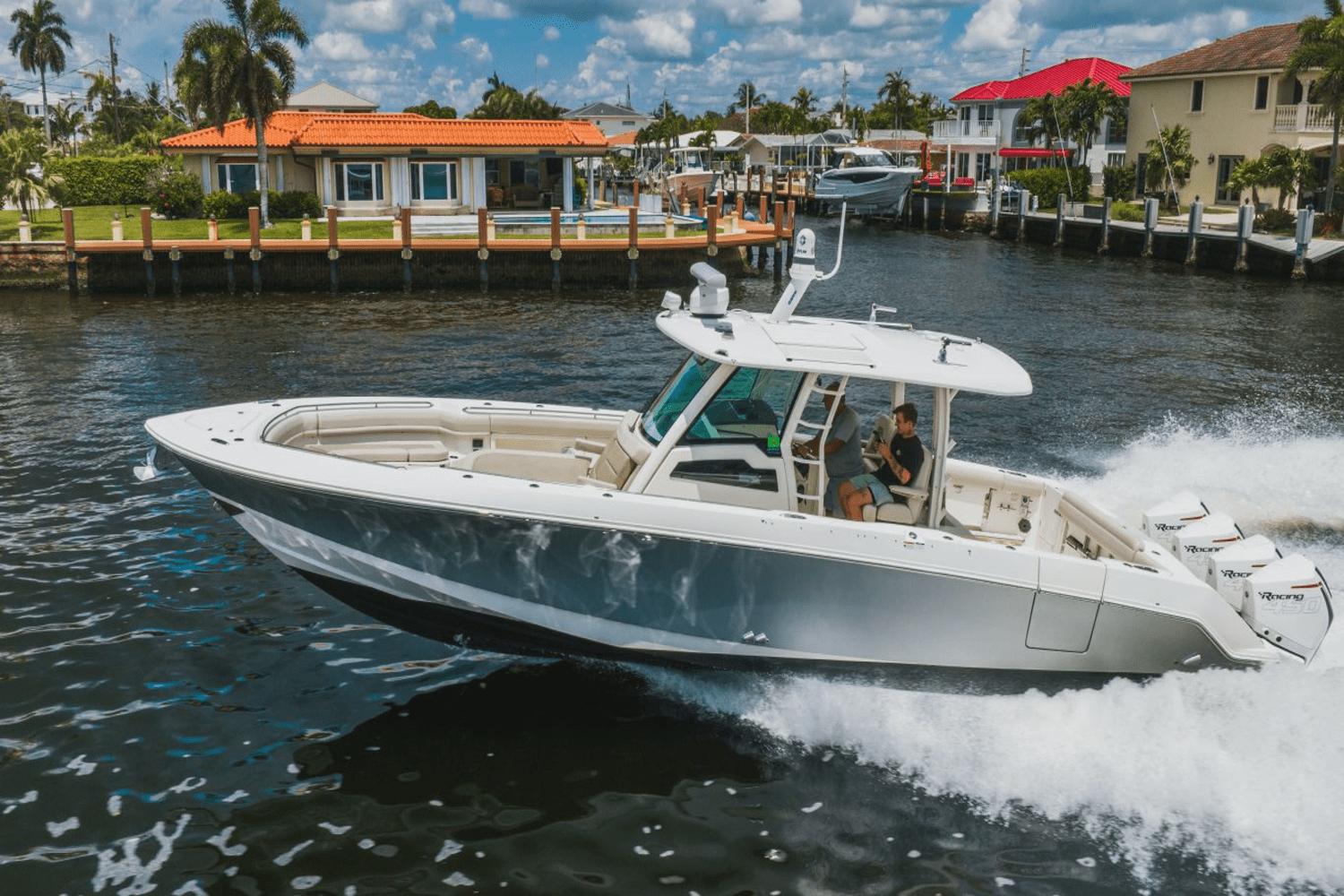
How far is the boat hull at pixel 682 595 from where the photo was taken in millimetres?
7664

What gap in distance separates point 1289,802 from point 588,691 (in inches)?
184

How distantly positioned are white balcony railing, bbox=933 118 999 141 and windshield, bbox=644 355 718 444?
247ft

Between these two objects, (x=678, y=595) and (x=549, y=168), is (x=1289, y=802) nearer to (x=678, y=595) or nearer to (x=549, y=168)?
(x=678, y=595)

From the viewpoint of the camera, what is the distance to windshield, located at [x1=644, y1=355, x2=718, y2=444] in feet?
27.4

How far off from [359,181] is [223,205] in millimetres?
5239

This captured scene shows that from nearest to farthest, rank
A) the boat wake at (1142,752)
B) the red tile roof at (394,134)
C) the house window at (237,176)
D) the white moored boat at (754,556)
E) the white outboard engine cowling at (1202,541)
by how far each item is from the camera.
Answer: the boat wake at (1142,752) < the white moored boat at (754,556) < the white outboard engine cowling at (1202,541) < the red tile roof at (394,134) < the house window at (237,176)

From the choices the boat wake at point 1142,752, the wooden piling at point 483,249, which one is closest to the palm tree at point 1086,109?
the wooden piling at point 483,249

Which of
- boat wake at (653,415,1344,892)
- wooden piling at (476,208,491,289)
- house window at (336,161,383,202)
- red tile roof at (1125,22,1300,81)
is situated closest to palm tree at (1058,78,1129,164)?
red tile roof at (1125,22,1300,81)

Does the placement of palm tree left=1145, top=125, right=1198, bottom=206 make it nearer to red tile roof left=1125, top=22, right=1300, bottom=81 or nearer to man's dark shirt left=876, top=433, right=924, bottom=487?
red tile roof left=1125, top=22, right=1300, bottom=81

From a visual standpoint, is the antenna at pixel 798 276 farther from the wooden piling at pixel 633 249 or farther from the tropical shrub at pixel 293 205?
the tropical shrub at pixel 293 205

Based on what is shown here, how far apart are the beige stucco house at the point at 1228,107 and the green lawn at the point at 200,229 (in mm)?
26689

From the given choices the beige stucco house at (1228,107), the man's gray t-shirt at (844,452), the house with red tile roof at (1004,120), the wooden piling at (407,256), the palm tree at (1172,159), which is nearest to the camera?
the man's gray t-shirt at (844,452)

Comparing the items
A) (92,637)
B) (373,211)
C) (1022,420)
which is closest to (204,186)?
(373,211)

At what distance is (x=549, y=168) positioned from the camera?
48.0 m
